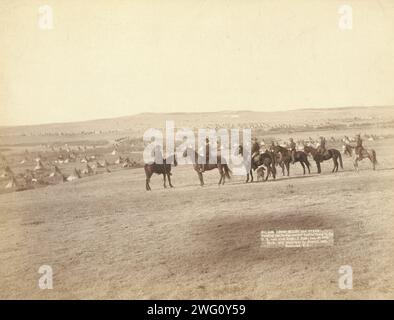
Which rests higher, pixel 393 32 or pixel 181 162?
pixel 393 32

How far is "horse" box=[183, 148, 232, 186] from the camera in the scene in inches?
221

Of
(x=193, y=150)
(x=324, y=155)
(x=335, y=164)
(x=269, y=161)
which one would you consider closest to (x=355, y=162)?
(x=335, y=164)

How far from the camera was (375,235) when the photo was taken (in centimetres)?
552

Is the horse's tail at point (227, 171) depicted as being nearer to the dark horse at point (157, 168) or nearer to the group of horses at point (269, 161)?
the group of horses at point (269, 161)

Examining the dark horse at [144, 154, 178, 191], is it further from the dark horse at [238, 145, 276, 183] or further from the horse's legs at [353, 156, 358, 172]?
the horse's legs at [353, 156, 358, 172]

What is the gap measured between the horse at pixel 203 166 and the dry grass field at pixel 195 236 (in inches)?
2.7

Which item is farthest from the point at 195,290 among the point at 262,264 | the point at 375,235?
the point at 375,235

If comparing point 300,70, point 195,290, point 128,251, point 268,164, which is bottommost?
point 195,290

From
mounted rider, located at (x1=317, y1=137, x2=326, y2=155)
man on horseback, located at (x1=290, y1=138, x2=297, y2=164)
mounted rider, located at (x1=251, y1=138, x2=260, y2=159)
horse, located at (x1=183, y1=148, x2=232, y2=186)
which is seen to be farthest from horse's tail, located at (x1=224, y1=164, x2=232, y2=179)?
mounted rider, located at (x1=317, y1=137, x2=326, y2=155)

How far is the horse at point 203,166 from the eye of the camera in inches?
221

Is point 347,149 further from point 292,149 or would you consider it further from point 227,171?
point 227,171

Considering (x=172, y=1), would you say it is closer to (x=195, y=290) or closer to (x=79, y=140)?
(x=79, y=140)

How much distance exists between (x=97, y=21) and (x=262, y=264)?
308cm

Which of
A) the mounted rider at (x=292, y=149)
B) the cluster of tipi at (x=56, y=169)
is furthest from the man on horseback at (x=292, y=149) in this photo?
the cluster of tipi at (x=56, y=169)
